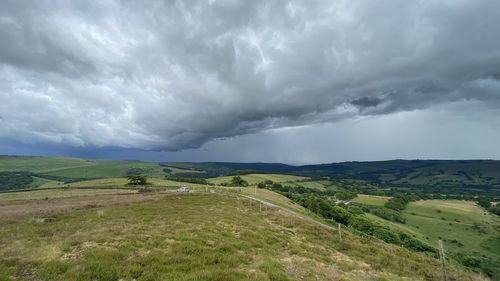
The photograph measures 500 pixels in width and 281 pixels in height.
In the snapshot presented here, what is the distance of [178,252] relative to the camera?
58.3 feet

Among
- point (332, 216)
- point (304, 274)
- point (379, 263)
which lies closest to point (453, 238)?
point (332, 216)

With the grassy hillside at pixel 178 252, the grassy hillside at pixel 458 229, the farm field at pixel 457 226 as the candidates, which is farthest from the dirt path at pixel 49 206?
the farm field at pixel 457 226

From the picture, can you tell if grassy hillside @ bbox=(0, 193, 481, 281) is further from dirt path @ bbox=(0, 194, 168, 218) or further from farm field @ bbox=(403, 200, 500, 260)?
farm field @ bbox=(403, 200, 500, 260)

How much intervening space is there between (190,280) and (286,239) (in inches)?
584

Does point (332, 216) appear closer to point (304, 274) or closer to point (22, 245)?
point (304, 274)

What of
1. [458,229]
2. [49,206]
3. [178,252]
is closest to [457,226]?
[458,229]

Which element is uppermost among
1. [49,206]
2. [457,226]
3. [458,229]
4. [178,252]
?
[178,252]

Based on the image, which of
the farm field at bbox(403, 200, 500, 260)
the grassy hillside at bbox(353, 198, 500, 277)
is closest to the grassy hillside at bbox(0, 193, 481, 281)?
the grassy hillside at bbox(353, 198, 500, 277)

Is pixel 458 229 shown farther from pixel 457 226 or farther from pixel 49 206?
pixel 49 206

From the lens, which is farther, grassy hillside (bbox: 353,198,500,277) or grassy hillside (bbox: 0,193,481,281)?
grassy hillside (bbox: 353,198,500,277)

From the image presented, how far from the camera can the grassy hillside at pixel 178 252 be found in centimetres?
1416

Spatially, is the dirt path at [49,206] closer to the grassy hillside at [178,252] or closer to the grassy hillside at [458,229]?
the grassy hillside at [178,252]

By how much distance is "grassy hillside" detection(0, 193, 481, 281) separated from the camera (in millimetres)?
14156

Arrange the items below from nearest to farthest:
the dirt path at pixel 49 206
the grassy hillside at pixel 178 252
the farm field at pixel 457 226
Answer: the grassy hillside at pixel 178 252 < the dirt path at pixel 49 206 < the farm field at pixel 457 226
